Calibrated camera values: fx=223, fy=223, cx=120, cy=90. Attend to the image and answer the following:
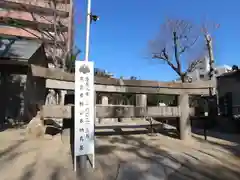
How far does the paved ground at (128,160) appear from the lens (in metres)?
4.06

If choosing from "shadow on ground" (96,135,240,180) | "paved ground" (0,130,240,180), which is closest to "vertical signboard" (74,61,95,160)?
"paved ground" (0,130,240,180)

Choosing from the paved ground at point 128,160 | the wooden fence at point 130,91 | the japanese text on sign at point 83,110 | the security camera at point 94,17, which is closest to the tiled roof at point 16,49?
the paved ground at point 128,160

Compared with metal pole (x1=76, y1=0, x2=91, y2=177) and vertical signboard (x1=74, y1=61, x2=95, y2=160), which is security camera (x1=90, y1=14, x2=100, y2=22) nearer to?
metal pole (x1=76, y1=0, x2=91, y2=177)

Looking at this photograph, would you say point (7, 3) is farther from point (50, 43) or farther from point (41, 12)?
point (50, 43)

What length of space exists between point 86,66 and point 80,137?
1361 millimetres

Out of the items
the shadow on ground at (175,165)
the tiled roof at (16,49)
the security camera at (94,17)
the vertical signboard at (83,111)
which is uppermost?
the tiled roof at (16,49)

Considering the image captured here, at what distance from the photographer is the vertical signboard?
4.12 m

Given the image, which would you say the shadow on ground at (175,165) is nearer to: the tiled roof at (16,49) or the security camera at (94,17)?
the security camera at (94,17)

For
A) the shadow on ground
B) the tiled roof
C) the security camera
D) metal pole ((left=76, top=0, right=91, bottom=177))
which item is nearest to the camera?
metal pole ((left=76, top=0, right=91, bottom=177))

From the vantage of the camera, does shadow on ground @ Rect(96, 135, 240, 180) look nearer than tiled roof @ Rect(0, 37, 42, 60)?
Yes

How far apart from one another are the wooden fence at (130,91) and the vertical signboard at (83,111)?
1068 millimetres

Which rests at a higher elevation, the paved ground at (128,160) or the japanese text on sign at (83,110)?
the japanese text on sign at (83,110)

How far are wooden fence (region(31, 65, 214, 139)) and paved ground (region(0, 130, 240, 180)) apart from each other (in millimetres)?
829

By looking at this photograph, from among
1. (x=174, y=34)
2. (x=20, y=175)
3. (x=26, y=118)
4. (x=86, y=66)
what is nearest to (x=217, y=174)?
(x=86, y=66)
